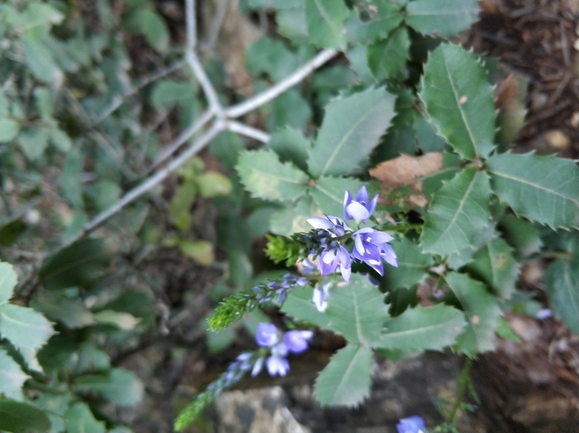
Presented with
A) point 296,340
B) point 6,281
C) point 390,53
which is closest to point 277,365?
point 296,340

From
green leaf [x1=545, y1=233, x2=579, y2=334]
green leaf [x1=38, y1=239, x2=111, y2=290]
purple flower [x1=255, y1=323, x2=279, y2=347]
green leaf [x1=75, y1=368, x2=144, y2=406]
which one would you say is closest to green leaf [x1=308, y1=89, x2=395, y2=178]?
purple flower [x1=255, y1=323, x2=279, y2=347]

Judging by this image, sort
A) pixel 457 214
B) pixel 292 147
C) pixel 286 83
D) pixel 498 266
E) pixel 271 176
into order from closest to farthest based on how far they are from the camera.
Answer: pixel 457 214 → pixel 498 266 → pixel 271 176 → pixel 292 147 → pixel 286 83

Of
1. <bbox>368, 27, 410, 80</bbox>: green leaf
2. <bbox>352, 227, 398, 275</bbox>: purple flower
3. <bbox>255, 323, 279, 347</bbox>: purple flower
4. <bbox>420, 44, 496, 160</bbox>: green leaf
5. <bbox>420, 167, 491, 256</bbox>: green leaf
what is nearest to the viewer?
<bbox>352, 227, 398, 275</bbox>: purple flower

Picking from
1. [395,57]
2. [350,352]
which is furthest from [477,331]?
[395,57]

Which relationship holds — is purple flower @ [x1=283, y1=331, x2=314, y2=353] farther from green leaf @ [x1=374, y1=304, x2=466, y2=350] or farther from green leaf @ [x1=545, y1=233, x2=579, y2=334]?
green leaf @ [x1=545, y1=233, x2=579, y2=334]

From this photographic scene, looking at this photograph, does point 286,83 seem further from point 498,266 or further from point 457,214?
point 498,266

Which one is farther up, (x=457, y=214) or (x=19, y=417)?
(x=457, y=214)

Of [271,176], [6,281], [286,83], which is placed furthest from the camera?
[286,83]

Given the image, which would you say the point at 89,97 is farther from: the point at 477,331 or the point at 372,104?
the point at 477,331
